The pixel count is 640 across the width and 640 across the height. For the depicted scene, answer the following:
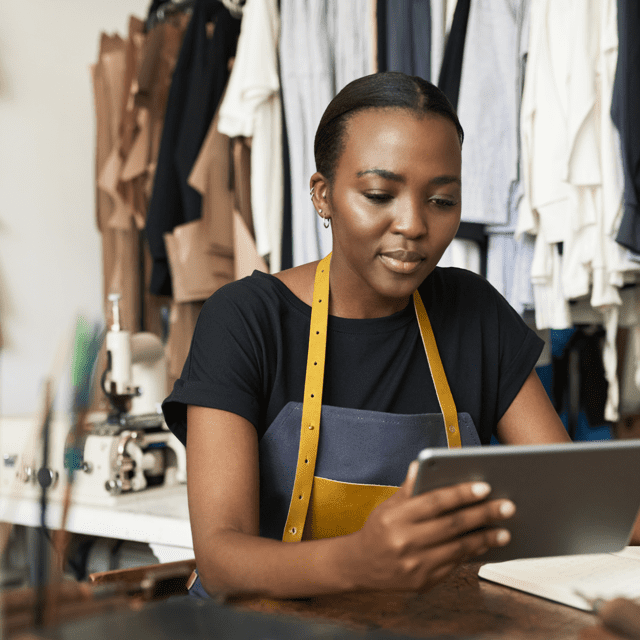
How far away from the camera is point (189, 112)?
2074 millimetres

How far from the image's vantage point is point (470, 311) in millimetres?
1055

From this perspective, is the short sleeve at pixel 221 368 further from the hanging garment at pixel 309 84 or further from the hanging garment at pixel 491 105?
the hanging garment at pixel 309 84

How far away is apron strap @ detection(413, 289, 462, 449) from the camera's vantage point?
954 mm

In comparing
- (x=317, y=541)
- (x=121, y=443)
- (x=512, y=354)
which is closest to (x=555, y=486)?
(x=317, y=541)

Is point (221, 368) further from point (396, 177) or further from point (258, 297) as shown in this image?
point (396, 177)

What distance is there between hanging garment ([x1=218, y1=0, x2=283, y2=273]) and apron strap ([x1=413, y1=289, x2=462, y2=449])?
0.99m

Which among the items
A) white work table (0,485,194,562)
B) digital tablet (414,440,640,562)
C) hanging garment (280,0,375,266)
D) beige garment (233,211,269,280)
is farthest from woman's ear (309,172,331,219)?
beige garment (233,211,269,280)

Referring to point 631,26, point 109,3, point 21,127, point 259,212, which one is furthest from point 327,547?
point 109,3

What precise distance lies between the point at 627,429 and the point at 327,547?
4.48 feet

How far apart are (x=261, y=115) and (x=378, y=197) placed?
1232mm

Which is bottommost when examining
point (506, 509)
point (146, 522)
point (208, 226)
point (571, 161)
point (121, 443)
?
point (146, 522)

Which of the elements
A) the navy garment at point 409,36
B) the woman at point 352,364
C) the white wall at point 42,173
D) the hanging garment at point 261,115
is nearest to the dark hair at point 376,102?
the woman at point 352,364

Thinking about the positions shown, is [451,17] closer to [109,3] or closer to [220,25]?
[220,25]

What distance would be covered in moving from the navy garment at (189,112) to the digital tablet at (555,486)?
62.9 inches
